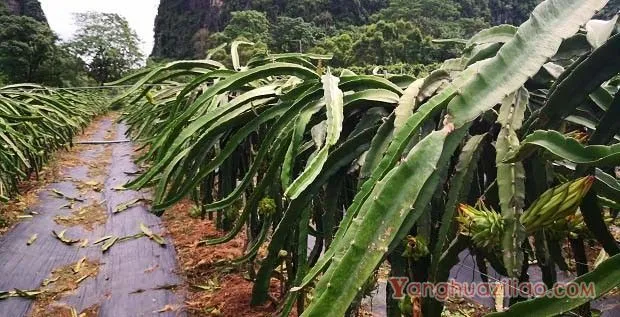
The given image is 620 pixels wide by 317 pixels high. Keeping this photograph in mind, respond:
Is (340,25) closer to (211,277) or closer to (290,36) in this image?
(290,36)

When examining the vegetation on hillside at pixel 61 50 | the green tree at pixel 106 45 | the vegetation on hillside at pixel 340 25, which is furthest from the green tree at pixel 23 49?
the green tree at pixel 106 45

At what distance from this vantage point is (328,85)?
28.8 inches

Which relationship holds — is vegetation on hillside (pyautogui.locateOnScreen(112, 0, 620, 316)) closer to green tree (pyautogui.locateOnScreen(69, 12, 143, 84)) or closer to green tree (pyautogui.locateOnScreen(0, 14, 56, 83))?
green tree (pyautogui.locateOnScreen(0, 14, 56, 83))

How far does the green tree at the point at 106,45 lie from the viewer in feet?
65.6

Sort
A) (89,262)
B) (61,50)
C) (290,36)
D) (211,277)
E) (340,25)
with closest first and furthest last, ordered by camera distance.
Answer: (211,277) < (89,262) < (61,50) < (290,36) < (340,25)

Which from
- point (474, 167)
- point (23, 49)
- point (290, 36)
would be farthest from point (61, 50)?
point (474, 167)

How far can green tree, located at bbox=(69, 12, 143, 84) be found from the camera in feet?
65.6

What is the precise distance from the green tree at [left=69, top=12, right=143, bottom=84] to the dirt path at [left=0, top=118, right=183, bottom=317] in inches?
747

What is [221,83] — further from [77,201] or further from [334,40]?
[334,40]

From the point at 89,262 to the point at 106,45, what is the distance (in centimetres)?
2351

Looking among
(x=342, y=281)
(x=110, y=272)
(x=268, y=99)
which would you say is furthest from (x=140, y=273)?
(x=342, y=281)

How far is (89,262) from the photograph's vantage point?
66.0 inches

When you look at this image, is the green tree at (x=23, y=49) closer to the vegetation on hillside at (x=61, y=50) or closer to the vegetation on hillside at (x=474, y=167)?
the vegetation on hillside at (x=61, y=50)

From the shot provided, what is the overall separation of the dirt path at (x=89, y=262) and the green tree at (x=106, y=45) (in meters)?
19.0
